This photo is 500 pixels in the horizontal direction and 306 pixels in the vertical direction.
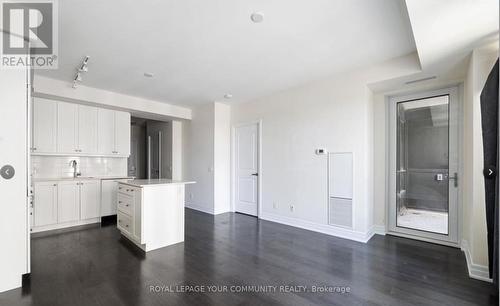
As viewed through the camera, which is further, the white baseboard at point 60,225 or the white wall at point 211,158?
the white wall at point 211,158

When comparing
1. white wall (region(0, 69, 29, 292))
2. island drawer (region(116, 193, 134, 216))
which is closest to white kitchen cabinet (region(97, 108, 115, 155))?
island drawer (region(116, 193, 134, 216))

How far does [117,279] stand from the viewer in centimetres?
241

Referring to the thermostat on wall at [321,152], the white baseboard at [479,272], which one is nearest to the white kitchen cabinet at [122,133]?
the thermostat on wall at [321,152]

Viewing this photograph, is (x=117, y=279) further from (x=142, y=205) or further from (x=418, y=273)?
(x=418, y=273)

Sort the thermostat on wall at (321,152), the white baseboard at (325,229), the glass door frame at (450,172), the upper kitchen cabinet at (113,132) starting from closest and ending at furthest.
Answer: the glass door frame at (450,172) < the white baseboard at (325,229) < the thermostat on wall at (321,152) < the upper kitchen cabinet at (113,132)

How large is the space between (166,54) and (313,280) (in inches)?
131

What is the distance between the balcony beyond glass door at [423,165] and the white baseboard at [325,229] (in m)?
0.76

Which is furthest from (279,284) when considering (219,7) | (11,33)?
(11,33)

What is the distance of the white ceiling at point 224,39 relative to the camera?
2145mm

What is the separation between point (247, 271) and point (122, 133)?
14.1 feet

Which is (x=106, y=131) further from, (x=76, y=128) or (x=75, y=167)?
(x=75, y=167)

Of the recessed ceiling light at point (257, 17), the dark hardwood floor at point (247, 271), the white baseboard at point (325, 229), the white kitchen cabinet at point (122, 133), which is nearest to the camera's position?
the dark hardwood floor at point (247, 271)

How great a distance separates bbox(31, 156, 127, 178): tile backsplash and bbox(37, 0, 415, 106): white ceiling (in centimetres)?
172

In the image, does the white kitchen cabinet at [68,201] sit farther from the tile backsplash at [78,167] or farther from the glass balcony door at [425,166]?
the glass balcony door at [425,166]
